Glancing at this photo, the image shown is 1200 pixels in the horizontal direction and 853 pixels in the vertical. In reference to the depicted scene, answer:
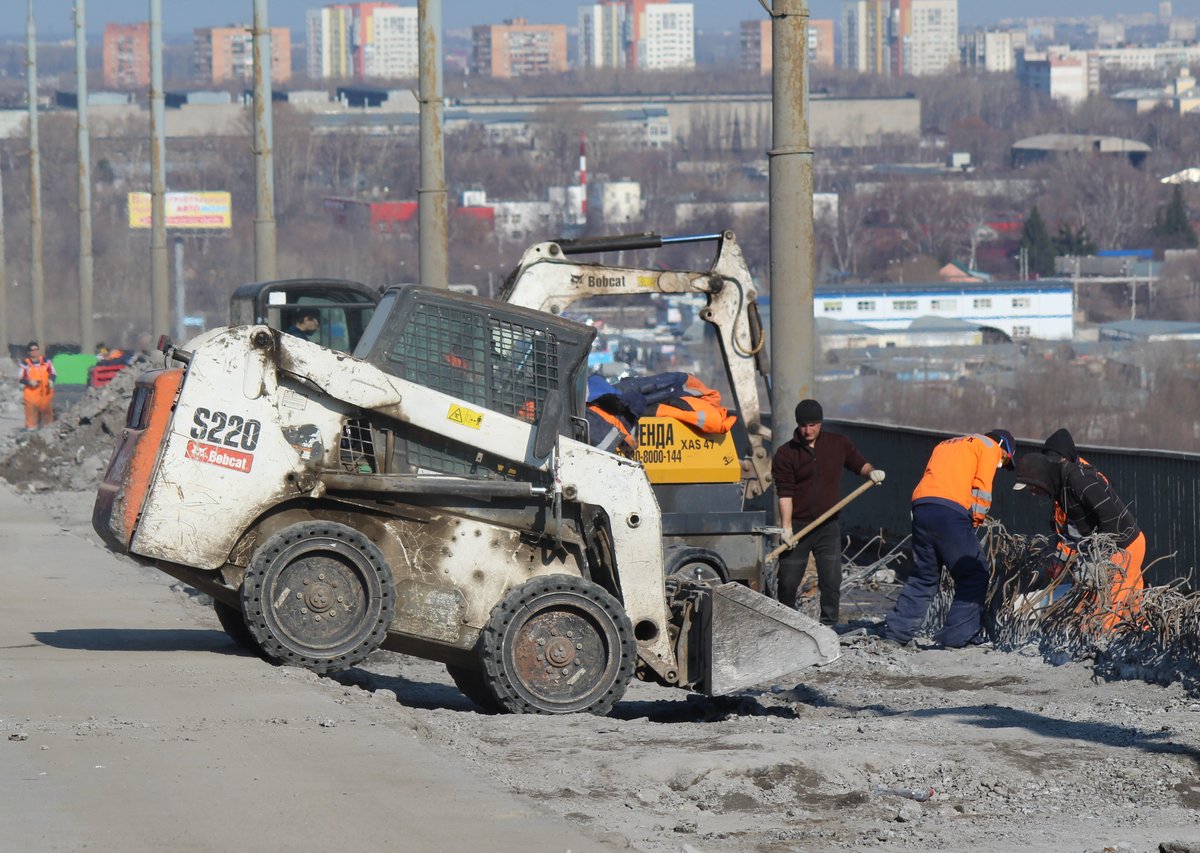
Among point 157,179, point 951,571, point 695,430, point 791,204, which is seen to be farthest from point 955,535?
point 157,179

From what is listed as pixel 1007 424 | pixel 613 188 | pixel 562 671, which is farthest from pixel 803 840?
pixel 613 188

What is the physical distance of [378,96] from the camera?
625ft

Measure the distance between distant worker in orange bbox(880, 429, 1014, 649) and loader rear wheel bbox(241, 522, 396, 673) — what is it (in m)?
4.29

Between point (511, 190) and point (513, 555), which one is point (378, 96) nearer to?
point (511, 190)

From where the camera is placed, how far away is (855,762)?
8.16 meters

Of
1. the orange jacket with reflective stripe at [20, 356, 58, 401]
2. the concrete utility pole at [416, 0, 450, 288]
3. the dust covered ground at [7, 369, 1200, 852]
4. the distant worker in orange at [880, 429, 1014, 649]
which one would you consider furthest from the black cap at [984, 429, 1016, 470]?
the orange jacket with reflective stripe at [20, 356, 58, 401]

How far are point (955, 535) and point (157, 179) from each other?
28.3 m

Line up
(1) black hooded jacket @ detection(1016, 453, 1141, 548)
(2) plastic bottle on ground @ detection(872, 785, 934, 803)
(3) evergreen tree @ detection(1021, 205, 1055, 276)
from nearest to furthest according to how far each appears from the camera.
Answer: (2) plastic bottle on ground @ detection(872, 785, 934, 803)
(1) black hooded jacket @ detection(1016, 453, 1141, 548)
(3) evergreen tree @ detection(1021, 205, 1055, 276)

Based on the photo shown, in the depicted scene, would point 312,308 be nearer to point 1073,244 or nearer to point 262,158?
point 262,158

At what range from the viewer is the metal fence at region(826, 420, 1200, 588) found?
1318cm

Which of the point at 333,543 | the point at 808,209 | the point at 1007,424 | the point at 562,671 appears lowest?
the point at 1007,424

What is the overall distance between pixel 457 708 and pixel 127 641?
206 cm

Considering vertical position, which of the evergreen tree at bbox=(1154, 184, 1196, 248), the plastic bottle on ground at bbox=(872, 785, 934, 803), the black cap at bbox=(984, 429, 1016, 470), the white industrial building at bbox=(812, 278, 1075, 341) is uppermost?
the evergreen tree at bbox=(1154, 184, 1196, 248)

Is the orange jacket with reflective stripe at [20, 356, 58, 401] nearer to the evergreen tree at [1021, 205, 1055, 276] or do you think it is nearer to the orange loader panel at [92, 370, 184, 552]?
the orange loader panel at [92, 370, 184, 552]
